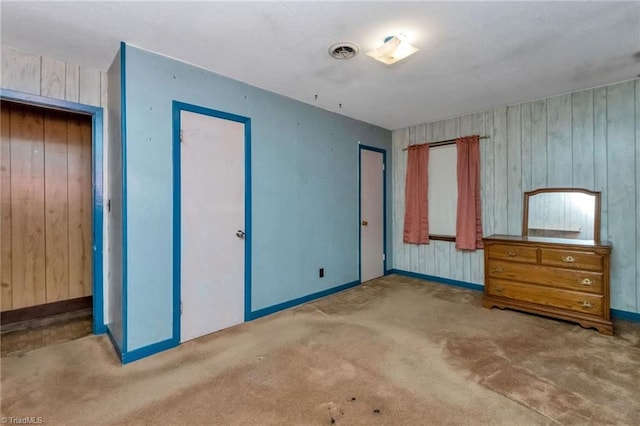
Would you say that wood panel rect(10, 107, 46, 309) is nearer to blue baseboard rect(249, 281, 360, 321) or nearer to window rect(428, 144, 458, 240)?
blue baseboard rect(249, 281, 360, 321)

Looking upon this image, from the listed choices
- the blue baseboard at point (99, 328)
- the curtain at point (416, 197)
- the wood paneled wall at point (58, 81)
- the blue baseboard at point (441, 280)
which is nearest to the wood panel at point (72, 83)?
the wood paneled wall at point (58, 81)

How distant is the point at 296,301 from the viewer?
356 cm

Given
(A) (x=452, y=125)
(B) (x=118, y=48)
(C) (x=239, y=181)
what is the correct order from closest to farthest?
(B) (x=118, y=48) → (C) (x=239, y=181) → (A) (x=452, y=125)

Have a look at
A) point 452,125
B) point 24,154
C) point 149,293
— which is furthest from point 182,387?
point 452,125

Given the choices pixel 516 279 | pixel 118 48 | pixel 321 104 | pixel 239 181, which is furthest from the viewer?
pixel 321 104

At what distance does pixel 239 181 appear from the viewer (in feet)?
9.91

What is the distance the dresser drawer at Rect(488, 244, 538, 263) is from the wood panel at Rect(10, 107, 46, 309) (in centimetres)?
506

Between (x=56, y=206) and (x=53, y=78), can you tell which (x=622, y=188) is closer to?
(x=53, y=78)

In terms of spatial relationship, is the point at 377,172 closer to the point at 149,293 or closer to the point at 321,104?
the point at 321,104

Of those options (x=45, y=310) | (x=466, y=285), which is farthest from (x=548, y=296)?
(x=45, y=310)

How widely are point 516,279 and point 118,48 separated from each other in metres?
4.45

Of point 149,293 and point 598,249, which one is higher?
point 598,249

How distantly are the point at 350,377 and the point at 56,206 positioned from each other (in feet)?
11.7

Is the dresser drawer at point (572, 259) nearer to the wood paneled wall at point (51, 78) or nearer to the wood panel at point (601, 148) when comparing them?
the wood panel at point (601, 148)
